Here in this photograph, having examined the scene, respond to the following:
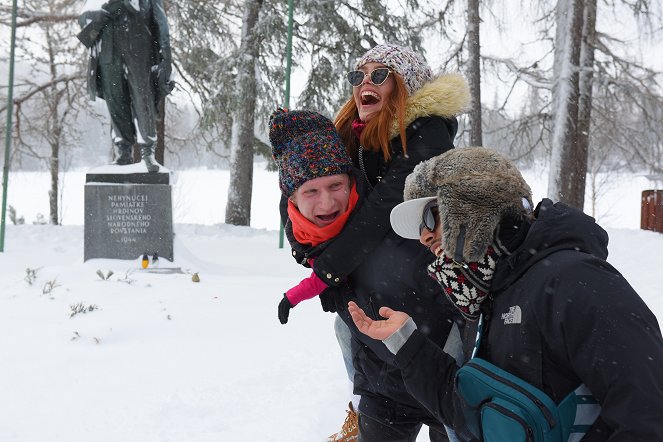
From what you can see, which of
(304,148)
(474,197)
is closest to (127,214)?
(304,148)

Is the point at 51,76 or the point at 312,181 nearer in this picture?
the point at 312,181

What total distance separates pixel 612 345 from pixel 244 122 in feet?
41.0

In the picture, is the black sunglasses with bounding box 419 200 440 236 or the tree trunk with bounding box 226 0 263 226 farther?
the tree trunk with bounding box 226 0 263 226

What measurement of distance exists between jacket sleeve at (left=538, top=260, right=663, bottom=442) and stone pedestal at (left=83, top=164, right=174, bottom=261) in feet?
21.7

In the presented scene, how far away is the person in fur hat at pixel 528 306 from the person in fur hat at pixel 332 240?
0.36m

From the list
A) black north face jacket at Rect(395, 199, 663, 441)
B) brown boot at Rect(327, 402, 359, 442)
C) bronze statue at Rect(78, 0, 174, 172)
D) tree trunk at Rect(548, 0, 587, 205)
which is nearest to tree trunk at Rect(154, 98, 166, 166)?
bronze statue at Rect(78, 0, 174, 172)

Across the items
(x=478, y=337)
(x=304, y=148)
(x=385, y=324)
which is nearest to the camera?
(x=478, y=337)

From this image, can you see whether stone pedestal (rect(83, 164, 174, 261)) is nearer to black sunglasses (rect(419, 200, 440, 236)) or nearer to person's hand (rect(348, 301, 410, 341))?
person's hand (rect(348, 301, 410, 341))

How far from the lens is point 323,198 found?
1907 millimetres

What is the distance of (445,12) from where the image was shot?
545 inches

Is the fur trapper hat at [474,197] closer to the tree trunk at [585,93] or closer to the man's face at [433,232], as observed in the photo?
the man's face at [433,232]

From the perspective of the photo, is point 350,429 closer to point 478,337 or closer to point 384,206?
point 384,206

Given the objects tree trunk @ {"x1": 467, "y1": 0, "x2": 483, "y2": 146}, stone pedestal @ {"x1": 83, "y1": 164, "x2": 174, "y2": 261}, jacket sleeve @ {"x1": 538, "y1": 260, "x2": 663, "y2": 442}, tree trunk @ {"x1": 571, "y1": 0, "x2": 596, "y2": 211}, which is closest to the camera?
jacket sleeve @ {"x1": 538, "y1": 260, "x2": 663, "y2": 442}

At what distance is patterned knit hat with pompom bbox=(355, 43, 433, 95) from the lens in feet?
6.70
